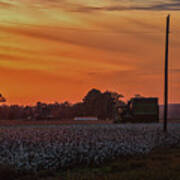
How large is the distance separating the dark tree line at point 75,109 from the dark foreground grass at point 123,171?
202 feet

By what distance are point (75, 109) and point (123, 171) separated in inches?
A: 2871

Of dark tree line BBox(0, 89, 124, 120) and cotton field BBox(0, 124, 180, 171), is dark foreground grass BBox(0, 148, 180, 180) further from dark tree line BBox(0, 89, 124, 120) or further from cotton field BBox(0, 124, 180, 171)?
dark tree line BBox(0, 89, 124, 120)

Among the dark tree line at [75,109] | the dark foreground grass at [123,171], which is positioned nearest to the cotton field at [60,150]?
the dark foreground grass at [123,171]

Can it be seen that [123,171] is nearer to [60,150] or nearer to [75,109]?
[60,150]

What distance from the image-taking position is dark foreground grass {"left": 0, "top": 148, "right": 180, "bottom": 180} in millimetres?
14330

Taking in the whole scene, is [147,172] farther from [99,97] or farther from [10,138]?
[99,97]

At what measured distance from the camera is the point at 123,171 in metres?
16.3

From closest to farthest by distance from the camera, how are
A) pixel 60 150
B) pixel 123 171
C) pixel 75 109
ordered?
pixel 123 171
pixel 60 150
pixel 75 109

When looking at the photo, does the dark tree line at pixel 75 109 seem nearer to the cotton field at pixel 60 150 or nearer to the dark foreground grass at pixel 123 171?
the cotton field at pixel 60 150

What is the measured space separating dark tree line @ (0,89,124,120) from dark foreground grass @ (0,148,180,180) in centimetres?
6158

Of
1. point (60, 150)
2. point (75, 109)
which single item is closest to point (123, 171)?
point (60, 150)

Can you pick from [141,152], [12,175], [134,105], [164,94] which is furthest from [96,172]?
[134,105]

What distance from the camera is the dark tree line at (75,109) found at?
84.4 m

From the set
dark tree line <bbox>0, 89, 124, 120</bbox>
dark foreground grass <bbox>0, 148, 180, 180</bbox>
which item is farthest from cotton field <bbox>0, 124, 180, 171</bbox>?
dark tree line <bbox>0, 89, 124, 120</bbox>
